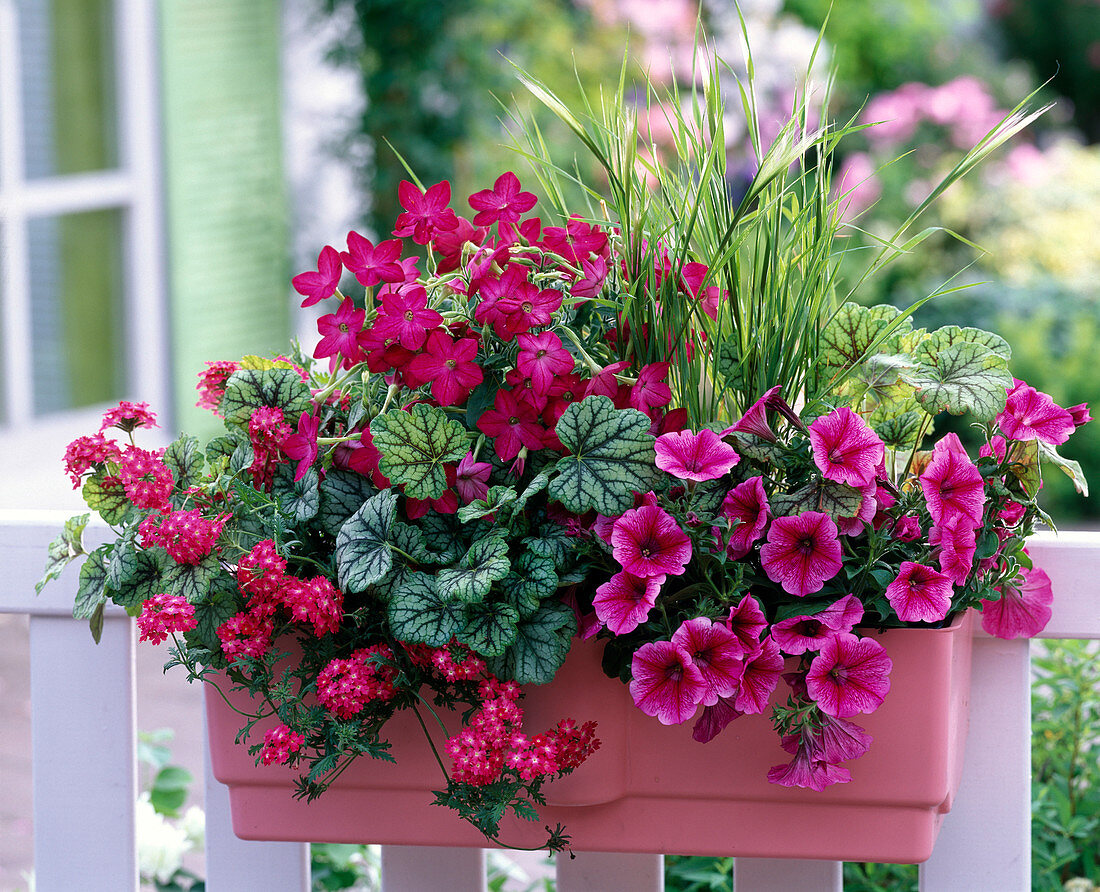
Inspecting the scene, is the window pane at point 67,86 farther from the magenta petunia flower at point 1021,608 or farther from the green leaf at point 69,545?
the magenta petunia flower at point 1021,608

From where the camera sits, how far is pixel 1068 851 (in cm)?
111

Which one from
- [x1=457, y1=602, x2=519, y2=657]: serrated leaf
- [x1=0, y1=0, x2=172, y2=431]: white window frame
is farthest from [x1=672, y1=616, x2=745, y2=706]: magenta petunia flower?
[x1=0, y1=0, x2=172, y2=431]: white window frame

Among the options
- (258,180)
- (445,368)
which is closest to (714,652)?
(445,368)

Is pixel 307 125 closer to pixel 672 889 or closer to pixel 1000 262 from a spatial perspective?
pixel 1000 262

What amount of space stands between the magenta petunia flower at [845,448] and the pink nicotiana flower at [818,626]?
0.08 meters

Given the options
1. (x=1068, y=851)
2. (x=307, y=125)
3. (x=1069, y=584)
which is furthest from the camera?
(x=307, y=125)

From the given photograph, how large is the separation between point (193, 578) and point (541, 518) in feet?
0.77

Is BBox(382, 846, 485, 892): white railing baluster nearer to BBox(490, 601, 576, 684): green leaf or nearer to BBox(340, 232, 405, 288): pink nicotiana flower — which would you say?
BBox(490, 601, 576, 684): green leaf

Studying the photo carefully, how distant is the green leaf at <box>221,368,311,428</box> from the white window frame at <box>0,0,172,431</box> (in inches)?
109

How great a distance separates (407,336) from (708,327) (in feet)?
0.73

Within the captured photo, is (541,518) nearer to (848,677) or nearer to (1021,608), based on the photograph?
(848,677)

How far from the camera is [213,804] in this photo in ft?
3.28

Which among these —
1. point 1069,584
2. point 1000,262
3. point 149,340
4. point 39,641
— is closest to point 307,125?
point 149,340

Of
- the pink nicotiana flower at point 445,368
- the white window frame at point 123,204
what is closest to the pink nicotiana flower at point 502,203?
the pink nicotiana flower at point 445,368
